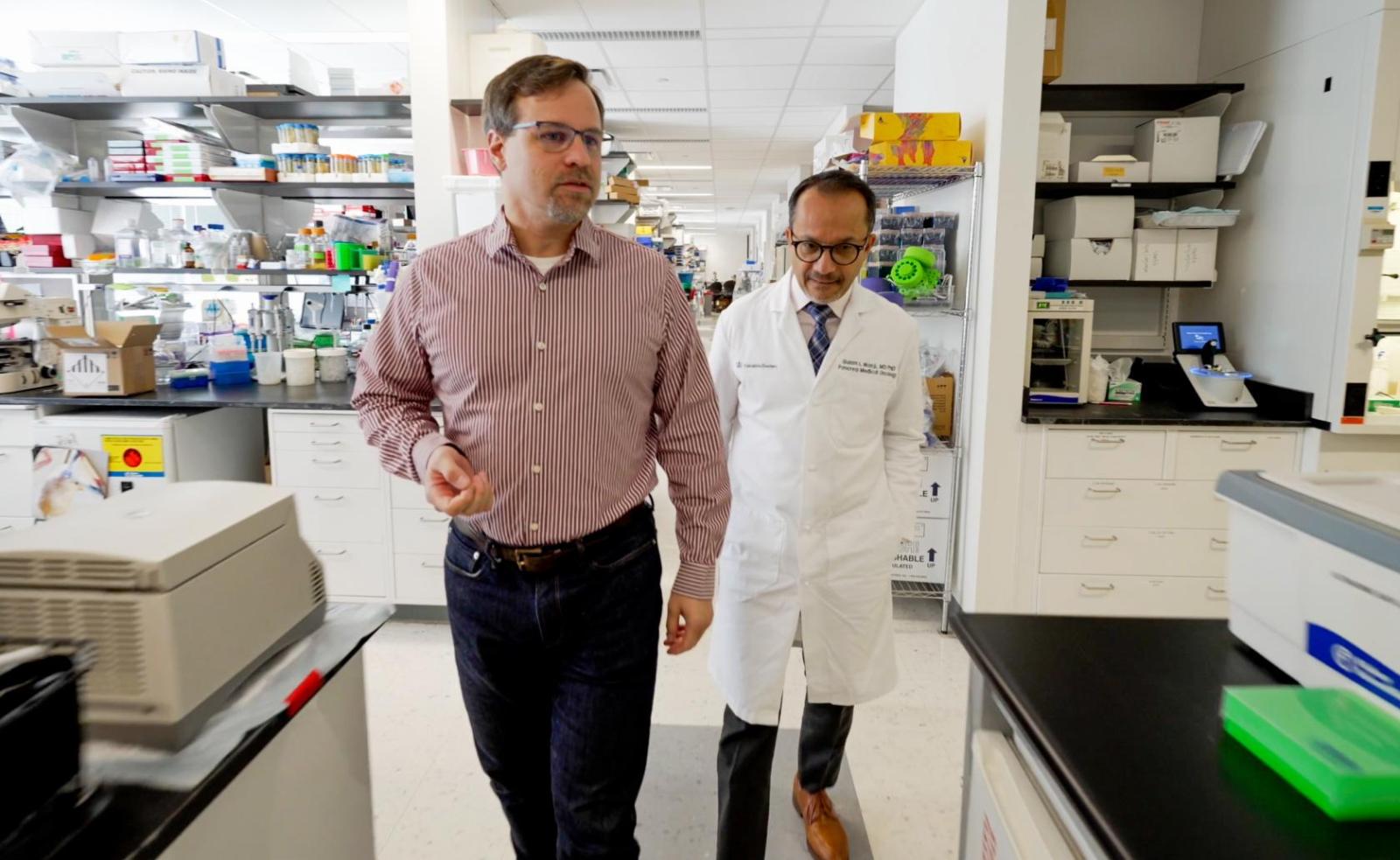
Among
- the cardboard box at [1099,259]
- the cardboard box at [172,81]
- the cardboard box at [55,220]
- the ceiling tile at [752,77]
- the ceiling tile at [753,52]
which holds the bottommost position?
the cardboard box at [1099,259]

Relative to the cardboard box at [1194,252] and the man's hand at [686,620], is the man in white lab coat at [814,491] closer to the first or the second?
the man's hand at [686,620]

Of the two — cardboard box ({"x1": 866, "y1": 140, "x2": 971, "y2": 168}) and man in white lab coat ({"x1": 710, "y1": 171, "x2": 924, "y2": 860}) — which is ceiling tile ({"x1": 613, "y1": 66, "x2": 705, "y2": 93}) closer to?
cardboard box ({"x1": 866, "y1": 140, "x2": 971, "y2": 168})

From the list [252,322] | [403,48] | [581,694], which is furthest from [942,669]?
[403,48]

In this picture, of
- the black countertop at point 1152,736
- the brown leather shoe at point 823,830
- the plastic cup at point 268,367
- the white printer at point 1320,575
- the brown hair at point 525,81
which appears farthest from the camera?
the plastic cup at point 268,367

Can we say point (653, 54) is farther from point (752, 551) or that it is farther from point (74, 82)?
point (752, 551)

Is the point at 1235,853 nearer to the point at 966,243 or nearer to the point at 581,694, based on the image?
the point at 581,694

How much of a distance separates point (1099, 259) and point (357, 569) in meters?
3.28

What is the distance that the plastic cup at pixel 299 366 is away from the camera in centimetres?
362

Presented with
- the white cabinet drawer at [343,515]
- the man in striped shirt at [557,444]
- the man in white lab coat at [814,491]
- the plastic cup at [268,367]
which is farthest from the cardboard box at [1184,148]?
the plastic cup at [268,367]

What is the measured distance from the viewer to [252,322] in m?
4.11

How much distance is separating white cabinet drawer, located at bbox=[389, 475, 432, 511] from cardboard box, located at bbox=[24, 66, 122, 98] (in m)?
2.51

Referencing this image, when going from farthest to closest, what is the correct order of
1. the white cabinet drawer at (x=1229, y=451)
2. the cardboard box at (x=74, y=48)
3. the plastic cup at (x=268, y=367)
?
the cardboard box at (x=74, y=48)
the plastic cup at (x=268, y=367)
the white cabinet drawer at (x=1229, y=451)

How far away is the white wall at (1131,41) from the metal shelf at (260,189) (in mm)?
3131

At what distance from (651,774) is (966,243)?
8.19ft
